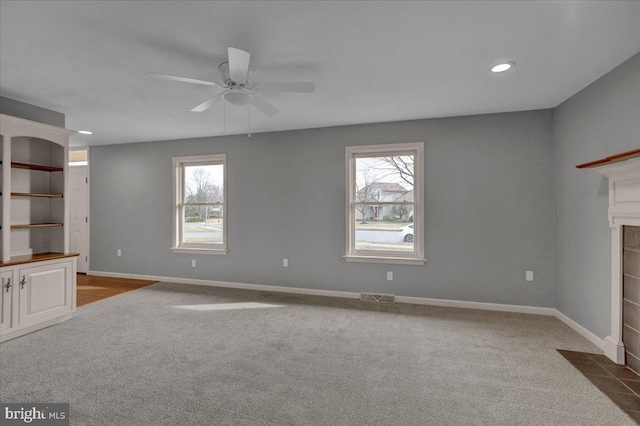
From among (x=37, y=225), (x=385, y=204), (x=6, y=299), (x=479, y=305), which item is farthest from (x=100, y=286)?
(x=479, y=305)

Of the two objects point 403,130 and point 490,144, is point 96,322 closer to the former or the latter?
point 403,130

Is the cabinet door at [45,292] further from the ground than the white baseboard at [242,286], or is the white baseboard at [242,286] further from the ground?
the cabinet door at [45,292]

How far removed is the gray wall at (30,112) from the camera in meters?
Answer: 3.42

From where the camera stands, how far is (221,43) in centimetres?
228

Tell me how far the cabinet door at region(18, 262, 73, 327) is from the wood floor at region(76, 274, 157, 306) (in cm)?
85

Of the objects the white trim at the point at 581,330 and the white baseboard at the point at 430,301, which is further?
the white baseboard at the point at 430,301

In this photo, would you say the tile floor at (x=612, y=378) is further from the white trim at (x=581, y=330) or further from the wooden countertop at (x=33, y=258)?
the wooden countertop at (x=33, y=258)

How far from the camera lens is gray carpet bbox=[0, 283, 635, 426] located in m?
2.00

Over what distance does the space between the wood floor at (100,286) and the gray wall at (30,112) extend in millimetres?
2471

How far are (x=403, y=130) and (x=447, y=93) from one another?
3.55ft

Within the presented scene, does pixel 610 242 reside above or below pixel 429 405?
above

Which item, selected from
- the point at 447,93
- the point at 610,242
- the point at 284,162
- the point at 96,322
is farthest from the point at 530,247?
the point at 96,322

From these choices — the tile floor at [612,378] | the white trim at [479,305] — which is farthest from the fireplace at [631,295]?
the white trim at [479,305]

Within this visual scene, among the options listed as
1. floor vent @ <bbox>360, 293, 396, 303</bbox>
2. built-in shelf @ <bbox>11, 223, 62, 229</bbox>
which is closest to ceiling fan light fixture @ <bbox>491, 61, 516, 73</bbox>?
floor vent @ <bbox>360, 293, 396, 303</bbox>
